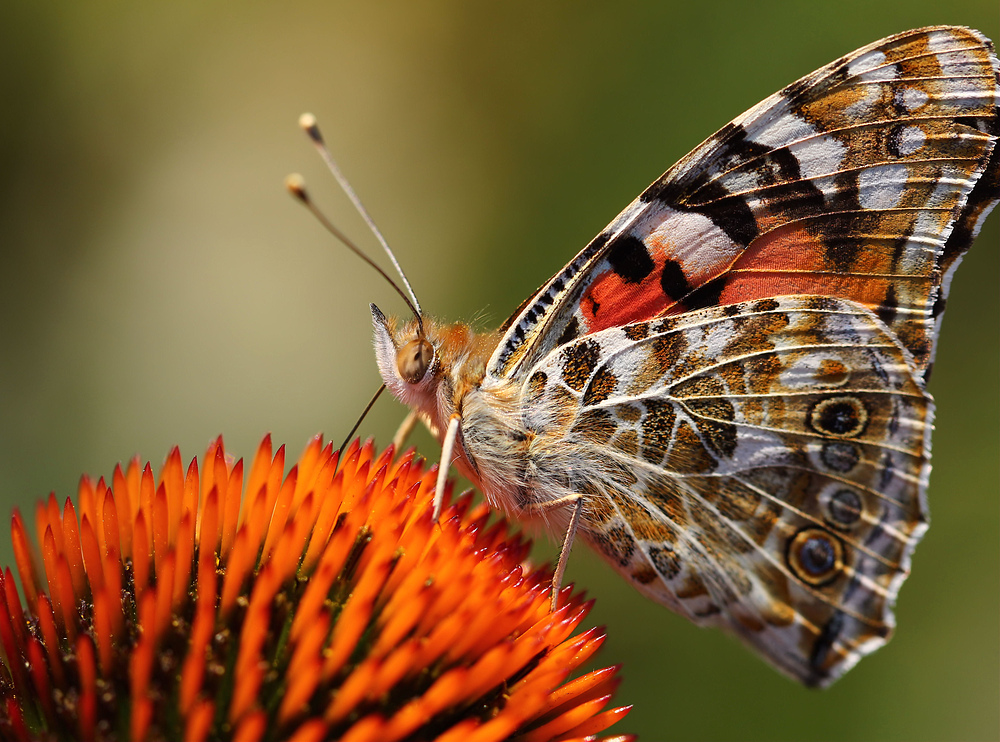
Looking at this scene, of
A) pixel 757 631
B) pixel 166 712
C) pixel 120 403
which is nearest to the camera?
pixel 166 712

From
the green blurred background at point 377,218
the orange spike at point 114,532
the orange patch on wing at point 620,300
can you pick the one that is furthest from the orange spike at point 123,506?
the green blurred background at point 377,218

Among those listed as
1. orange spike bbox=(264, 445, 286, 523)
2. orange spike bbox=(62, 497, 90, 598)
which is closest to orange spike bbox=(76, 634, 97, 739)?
orange spike bbox=(62, 497, 90, 598)

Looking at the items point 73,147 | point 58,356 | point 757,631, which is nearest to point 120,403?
point 58,356

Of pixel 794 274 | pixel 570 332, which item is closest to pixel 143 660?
pixel 570 332

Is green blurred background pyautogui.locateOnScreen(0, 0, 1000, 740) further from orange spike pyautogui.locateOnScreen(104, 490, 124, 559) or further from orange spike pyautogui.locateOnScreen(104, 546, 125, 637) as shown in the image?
orange spike pyautogui.locateOnScreen(104, 546, 125, 637)

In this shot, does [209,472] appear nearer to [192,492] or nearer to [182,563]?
[192,492]

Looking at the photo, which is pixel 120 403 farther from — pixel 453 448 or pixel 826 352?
pixel 826 352
